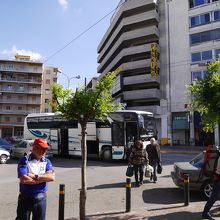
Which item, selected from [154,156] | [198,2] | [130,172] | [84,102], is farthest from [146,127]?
[198,2]

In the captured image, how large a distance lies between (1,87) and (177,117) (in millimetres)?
50104

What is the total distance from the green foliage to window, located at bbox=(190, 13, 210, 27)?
136 feet

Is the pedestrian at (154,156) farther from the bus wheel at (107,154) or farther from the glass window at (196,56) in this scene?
the glass window at (196,56)

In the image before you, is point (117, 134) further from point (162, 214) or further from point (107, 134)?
point (162, 214)

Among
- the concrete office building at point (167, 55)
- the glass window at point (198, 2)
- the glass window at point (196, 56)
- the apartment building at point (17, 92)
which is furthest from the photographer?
the apartment building at point (17, 92)

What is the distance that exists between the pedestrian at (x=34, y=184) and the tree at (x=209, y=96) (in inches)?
197

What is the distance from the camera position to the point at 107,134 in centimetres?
2173

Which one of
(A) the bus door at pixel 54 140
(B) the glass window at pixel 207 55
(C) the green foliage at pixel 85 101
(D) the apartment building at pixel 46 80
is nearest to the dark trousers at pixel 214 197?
(C) the green foliage at pixel 85 101

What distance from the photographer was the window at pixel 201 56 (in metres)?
44.7

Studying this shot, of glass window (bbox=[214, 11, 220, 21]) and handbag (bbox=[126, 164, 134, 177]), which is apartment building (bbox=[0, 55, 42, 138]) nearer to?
glass window (bbox=[214, 11, 220, 21])

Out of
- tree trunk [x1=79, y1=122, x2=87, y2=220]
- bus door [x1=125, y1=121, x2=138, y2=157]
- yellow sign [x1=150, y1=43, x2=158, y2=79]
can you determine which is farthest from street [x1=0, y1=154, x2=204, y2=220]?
yellow sign [x1=150, y1=43, x2=158, y2=79]

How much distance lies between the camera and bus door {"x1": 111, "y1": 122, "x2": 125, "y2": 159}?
2092cm

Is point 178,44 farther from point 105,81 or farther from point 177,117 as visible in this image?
point 105,81

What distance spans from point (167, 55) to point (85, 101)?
43777 millimetres
